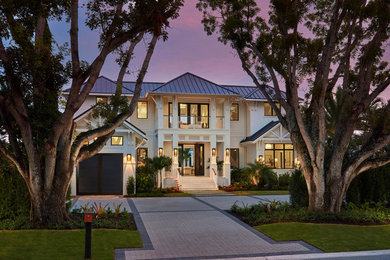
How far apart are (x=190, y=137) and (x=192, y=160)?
126 inches

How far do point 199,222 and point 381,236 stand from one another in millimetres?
5114

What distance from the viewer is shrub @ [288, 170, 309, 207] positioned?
12.7m

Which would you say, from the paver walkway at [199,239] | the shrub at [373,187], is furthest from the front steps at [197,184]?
the shrub at [373,187]

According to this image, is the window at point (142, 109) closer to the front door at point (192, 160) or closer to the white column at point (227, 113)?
the front door at point (192, 160)

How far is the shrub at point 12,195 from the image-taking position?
1034 centimetres

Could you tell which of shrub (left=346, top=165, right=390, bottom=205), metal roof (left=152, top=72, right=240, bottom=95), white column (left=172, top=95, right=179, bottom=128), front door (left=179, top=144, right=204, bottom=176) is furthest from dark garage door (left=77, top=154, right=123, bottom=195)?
shrub (left=346, top=165, right=390, bottom=205)

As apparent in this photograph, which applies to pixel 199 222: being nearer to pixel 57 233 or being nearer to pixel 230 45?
pixel 57 233

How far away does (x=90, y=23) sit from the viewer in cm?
1046

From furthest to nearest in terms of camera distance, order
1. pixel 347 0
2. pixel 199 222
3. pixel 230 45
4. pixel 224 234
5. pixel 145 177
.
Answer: pixel 145 177 → pixel 230 45 → pixel 199 222 → pixel 347 0 → pixel 224 234

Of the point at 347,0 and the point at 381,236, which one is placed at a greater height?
the point at 347,0

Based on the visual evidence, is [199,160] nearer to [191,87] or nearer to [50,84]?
[191,87]

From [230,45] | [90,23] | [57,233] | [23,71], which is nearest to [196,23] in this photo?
[230,45]

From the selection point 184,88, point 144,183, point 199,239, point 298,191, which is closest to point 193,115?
point 184,88

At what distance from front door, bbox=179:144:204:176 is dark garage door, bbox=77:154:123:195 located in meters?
6.24
